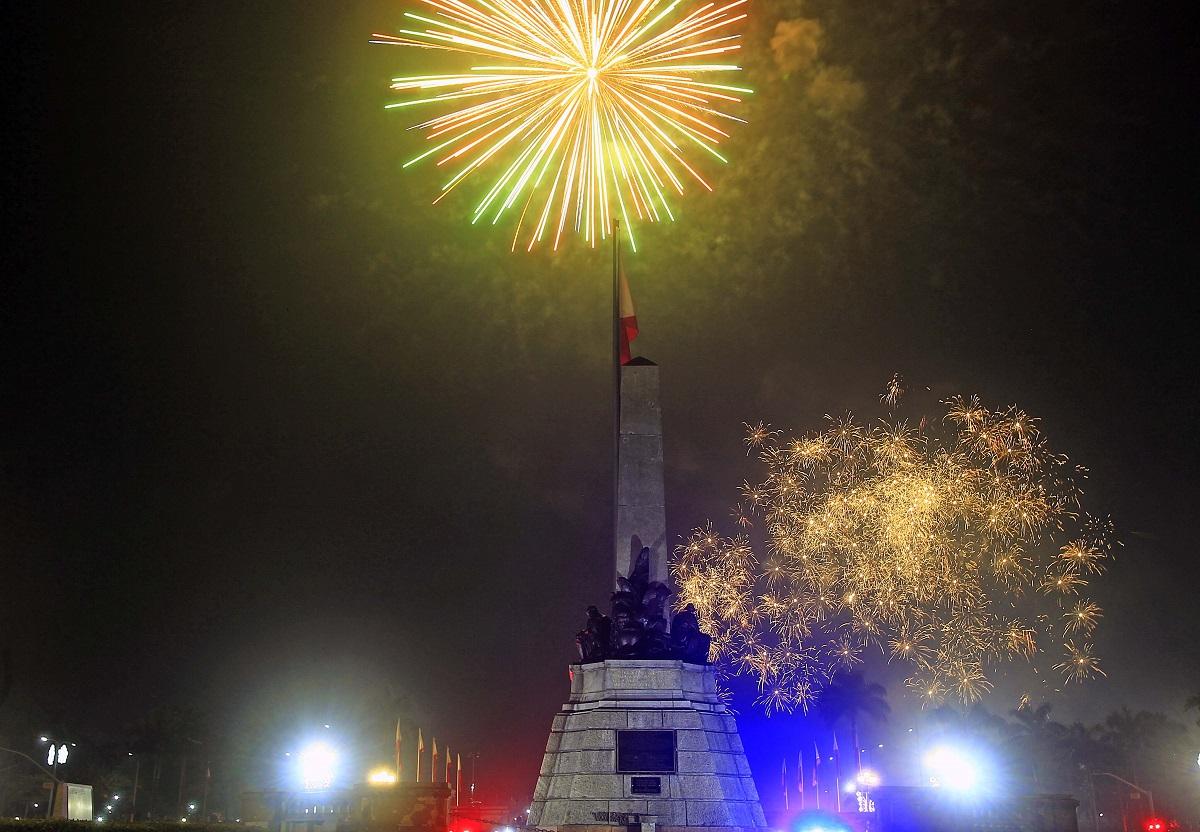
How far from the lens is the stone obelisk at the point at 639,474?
26.1 m

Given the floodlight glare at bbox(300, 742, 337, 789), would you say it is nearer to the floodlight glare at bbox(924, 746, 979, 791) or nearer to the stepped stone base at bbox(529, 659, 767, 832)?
the stepped stone base at bbox(529, 659, 767, 832)

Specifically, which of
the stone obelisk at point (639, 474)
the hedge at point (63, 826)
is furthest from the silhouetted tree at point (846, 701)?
the hedge at point (63, 826)

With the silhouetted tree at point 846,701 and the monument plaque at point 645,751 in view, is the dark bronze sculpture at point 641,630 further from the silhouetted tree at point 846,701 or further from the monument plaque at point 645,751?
the silhouetted tree at point 846,701

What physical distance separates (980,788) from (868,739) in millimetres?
50022

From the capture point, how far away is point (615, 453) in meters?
27.3

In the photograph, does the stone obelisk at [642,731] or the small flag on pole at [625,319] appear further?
the small flag on pole at [625,319]

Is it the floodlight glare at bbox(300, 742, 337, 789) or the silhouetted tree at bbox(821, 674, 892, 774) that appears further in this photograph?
the silhouetted tree at bbox(821, 674, 892, 774)

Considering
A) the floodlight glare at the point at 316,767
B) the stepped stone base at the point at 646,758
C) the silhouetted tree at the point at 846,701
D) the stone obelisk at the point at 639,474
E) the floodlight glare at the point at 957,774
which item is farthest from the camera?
the silhouetted tree at the point at 846,701

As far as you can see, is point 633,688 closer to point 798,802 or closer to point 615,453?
point 615,453

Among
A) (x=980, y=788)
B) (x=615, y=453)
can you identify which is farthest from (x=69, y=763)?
(x=980, y=788)

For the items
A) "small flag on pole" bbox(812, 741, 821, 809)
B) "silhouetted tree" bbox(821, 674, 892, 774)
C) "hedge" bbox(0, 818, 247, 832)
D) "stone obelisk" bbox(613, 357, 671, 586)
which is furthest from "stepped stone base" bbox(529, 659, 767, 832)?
"silhouetted tree" bbox(821, 674, 892, 774)

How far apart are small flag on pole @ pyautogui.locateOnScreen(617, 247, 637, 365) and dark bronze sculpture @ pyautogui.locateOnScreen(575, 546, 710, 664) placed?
22.1 ft

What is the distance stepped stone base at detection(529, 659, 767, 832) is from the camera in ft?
70.6

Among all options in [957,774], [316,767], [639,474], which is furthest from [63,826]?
[957,774]
